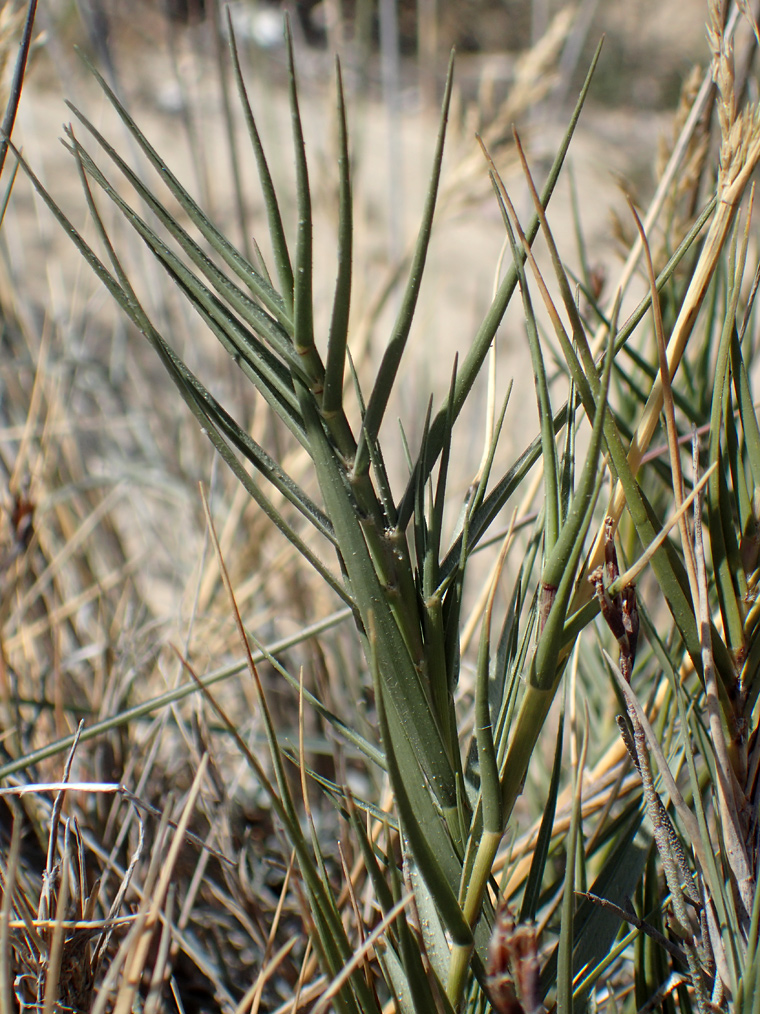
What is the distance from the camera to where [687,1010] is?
28 centimetres

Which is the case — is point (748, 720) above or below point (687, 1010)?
above

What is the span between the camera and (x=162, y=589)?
1504mm

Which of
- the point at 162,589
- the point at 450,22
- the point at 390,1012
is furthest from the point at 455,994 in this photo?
the point at 450,22

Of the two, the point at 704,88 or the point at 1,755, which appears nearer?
the point at 704,88

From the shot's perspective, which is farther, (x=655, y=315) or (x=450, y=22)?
(x=450, y=22)

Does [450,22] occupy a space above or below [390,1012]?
above

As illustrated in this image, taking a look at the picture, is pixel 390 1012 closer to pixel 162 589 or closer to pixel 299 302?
pixel 299 302

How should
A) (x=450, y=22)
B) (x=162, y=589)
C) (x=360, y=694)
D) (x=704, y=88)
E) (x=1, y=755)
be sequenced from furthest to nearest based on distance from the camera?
(x=450, y=22), (x=162, y=589), (x=360, y=694), (x=1, y=755), (x=704, y=88)

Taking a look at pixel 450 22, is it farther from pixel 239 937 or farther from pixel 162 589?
pixel 239 937

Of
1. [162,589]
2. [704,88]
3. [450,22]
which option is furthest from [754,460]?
[450,22]

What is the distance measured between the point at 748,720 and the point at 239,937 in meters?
0.44

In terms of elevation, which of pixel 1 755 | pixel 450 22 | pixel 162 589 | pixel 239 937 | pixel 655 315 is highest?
pixel 450 22

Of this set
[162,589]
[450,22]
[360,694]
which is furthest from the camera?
[450,22]

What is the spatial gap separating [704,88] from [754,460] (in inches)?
10.6
